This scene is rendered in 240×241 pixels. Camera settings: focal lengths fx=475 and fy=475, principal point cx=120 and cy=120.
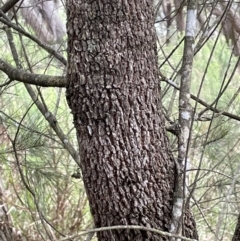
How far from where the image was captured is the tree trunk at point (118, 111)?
73cm

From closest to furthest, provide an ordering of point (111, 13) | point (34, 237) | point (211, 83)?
point (111, 13) → point (34, 237) → point (211, 83)

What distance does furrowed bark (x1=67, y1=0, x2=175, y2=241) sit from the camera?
2.39 feet

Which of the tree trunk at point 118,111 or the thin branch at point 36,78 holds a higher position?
the thin branch at point 36,78

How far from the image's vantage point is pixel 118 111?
28.8 inches

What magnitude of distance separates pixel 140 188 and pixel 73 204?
1.40 m

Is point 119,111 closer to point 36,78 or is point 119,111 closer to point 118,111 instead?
point 118,111

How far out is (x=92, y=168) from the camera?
752 mm

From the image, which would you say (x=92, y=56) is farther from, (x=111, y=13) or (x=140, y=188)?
(x=140, y=188)

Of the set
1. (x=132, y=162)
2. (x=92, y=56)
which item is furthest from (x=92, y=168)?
(x=92, y=56)

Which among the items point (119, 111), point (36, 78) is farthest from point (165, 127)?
point (36, 78)

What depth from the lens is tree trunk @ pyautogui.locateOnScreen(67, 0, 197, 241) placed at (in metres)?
0.73

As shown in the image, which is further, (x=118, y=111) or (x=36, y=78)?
(x=36, y=78)

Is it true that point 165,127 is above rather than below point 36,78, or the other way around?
below

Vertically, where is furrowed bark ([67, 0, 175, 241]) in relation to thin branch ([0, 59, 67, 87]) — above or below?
below
